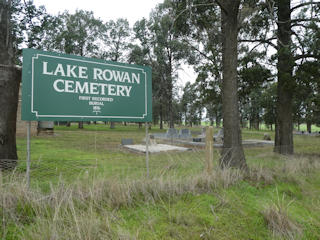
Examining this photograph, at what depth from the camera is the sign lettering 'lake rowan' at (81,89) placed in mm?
3547

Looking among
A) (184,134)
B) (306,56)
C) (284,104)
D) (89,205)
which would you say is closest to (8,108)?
(89,205)

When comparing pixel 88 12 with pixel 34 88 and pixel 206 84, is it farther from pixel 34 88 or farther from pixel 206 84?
pixel 34 88

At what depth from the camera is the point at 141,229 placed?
9.52 ft

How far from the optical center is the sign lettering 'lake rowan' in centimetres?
355

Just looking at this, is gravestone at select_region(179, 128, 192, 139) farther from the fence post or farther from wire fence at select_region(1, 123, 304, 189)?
the fence post

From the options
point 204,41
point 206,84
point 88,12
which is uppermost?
point 88,12

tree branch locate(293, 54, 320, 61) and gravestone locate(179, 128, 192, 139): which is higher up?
tree branch locate(293, 54, 320, 61)

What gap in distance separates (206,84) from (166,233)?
1094 centimetres

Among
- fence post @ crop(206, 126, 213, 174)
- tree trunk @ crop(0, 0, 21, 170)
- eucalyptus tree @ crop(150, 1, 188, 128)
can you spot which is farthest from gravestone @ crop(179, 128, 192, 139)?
tree trunk @ crop(0, 0, 21, 170)

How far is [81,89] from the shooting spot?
400 centimetres

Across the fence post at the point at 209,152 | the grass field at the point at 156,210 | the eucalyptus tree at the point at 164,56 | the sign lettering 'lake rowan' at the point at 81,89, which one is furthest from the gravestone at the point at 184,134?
the sign lettering 'lake rowan' at the point at 81,89

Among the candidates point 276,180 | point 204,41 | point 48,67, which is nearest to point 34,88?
point 48,67

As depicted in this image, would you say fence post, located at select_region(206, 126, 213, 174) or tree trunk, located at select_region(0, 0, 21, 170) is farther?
tree trunk, located at select_region(0, 0, 21, 170)

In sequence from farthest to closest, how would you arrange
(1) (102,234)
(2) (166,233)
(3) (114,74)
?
1. (3) (114,74)
2. (2) (166,233)
3. (1) (102,234)
